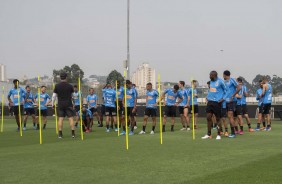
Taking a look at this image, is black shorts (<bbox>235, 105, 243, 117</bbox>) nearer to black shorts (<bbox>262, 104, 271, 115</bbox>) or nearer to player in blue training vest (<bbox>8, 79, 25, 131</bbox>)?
black shorts (<bbox>262, 104, 271, 115</bbox>)

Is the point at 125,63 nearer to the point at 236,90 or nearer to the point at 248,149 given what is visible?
the point at 236,90

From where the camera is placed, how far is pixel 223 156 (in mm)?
9703

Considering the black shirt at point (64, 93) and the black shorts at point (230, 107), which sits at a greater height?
the black shirt at point (64, 93)

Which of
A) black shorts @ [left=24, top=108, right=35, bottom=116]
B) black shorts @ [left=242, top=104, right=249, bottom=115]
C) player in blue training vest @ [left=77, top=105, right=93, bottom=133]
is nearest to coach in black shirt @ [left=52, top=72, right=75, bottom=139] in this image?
player in blue training vest @ [left=77, top=105, right=93, bottom=133]

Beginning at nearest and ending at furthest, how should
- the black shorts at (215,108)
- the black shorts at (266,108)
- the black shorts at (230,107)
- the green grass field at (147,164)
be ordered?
1. the green grass field at (147,164)
2. the black shorts at (215,108)
3. the black shorts at (230,107)
4. the black shorts at (266,108)

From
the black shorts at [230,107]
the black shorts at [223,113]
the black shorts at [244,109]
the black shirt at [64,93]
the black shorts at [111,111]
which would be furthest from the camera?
the black shorts at [111,111]

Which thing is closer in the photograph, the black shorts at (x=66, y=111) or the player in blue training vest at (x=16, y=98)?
the black shorts at (x=66, y=111)

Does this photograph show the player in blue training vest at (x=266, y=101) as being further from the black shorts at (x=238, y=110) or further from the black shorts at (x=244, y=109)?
the black shorts at (x=238, y=110)

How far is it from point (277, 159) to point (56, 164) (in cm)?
452

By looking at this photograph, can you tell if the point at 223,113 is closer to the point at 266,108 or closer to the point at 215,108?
the point at 215,108

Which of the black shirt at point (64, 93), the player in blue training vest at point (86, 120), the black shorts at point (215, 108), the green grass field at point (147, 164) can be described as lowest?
the green grass field at point (147, 164)

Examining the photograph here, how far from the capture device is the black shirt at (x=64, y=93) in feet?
51.8

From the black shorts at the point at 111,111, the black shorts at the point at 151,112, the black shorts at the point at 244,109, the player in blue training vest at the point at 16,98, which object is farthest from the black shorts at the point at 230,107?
the player in blue training vest at the point at 16,98

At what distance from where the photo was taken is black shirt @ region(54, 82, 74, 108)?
15.8 meters
